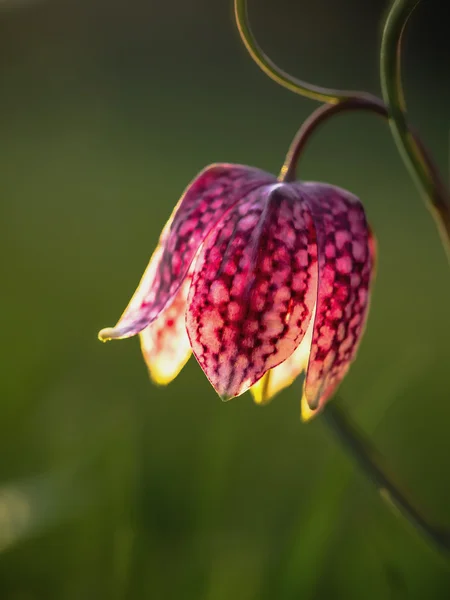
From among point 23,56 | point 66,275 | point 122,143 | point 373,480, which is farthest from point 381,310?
point 23,56

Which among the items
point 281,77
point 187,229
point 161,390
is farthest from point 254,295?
point 161,390

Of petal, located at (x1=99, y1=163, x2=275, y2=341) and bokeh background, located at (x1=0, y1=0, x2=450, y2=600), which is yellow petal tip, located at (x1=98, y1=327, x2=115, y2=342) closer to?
petal, located at (x1=99, y1=163, x2=275, y2=341)

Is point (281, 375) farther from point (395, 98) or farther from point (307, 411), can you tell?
point (395, 98)

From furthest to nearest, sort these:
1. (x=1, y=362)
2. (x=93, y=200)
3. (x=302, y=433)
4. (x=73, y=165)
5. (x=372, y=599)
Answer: (x=73, y=165), (x=93, y=200), (x=302, y=433), (x=1, y=362), (x=372, y=599)

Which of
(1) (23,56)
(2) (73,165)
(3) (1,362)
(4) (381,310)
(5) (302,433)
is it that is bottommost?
(4) (381,310)

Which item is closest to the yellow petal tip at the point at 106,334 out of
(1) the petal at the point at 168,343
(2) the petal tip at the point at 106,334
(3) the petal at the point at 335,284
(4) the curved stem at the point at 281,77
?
(2) the petal tip at the point at 106,334

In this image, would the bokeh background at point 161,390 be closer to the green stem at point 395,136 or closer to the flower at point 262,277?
the green stem at point 395,136

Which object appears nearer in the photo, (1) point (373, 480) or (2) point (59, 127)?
(1) point (373, 480)

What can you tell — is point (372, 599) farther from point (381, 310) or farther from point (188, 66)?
point (188, 66)
